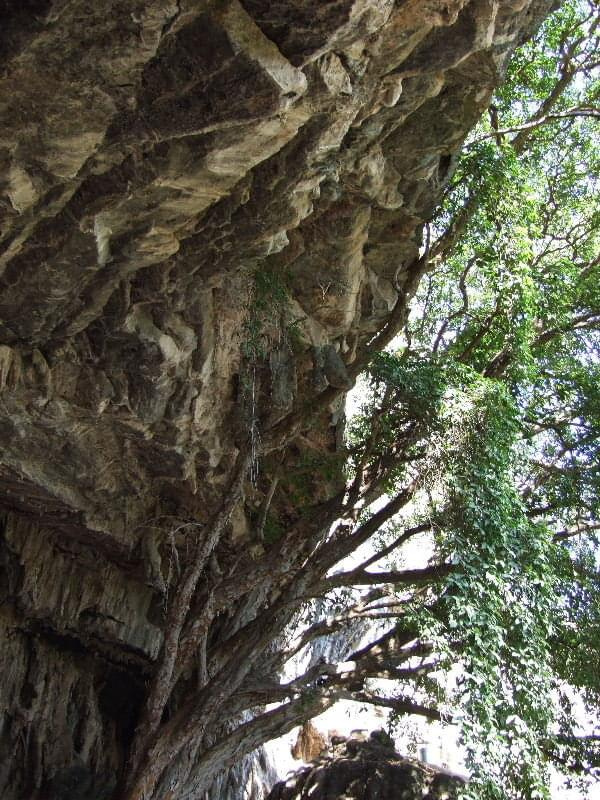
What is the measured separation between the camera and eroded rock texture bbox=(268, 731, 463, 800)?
1034cm

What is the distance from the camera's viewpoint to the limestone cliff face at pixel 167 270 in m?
4.61

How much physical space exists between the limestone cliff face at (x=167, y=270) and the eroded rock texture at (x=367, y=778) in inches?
110

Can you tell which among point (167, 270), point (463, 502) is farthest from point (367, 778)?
point (167, 270)

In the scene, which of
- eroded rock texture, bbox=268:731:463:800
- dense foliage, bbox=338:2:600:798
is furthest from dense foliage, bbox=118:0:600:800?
eroded rock texture, bbox=268:731:463:800

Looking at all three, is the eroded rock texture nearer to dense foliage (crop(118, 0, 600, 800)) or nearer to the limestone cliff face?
dense foliage (crop(118, 0, 600, 800))

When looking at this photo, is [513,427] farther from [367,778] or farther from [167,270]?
[367,778]

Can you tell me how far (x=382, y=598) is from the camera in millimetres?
9375

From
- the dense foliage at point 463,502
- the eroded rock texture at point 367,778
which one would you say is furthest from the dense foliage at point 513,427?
the eroded rock texture at point 367,778

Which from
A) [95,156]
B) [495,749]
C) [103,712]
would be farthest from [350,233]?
[103,712]

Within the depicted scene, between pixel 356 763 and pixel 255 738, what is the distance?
3606 millimetres

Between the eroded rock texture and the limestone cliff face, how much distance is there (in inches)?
110

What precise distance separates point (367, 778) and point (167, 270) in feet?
26.4

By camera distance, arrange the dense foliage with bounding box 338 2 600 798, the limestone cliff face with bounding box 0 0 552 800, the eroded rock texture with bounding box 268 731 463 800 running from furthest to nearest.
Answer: the eroded rock texture with bounding box 268 731 463 800 < the dense foliage with bounding box 338 2 600 798 < the limestone cliff face with bounding box 0 0 552 800

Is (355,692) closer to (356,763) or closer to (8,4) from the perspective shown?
(356,763)
